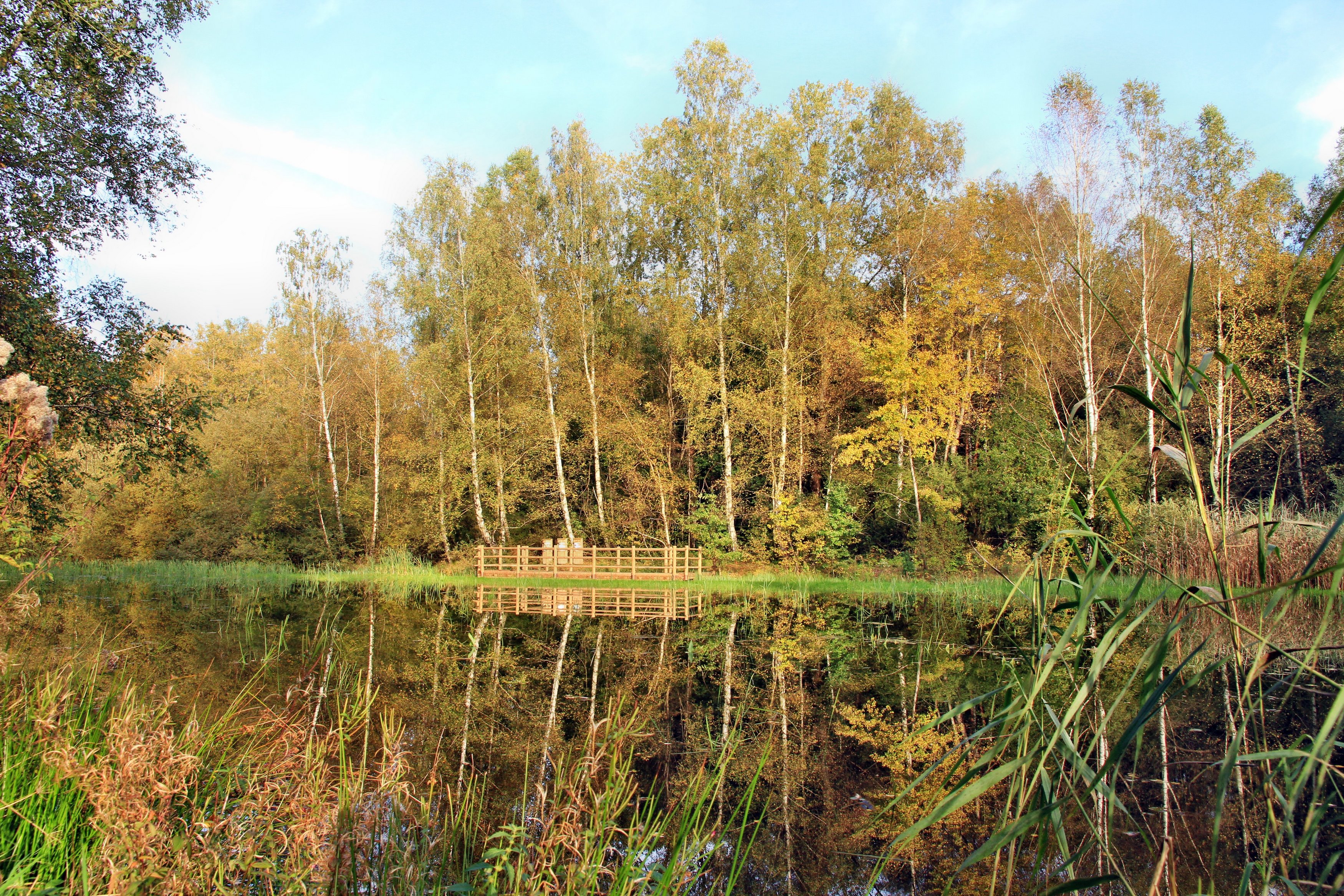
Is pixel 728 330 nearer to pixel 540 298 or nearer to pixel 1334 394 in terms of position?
pixel 540 298

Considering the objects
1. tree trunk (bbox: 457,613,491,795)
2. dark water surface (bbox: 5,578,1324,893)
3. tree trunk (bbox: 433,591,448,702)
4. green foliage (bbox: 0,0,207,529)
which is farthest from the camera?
green foliage (bbox: 0,0,207,529)

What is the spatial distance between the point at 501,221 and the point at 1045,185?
15.0 meters

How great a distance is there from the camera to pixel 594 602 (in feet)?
49.3

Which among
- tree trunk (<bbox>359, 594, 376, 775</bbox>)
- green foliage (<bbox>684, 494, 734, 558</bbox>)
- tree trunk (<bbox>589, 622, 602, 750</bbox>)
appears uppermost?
green foliage (<bbox>684, 494, 734, 558</bbox>)

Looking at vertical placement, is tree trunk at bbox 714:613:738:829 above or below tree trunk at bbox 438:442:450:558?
below

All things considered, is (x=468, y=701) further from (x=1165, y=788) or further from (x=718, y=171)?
(x=718, y=171)

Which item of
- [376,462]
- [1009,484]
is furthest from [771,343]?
[376,462]

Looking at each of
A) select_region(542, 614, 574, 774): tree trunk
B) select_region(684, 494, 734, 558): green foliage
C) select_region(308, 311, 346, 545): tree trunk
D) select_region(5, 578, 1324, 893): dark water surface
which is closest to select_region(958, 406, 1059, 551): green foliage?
select_region(5, 578, 1324, 893): dark water surface

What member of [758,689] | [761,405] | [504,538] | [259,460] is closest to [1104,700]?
[758,689]

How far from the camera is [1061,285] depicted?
67.3 ft

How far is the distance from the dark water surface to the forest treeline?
8.00 meters

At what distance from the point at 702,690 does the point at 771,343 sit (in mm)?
15681

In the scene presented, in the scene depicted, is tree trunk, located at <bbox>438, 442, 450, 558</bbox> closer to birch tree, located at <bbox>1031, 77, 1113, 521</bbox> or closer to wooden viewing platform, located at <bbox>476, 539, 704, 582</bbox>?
wooden viewing platform, located at <bbox>476, 539, 704, 582</bbox>

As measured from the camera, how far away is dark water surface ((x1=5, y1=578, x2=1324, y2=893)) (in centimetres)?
389
